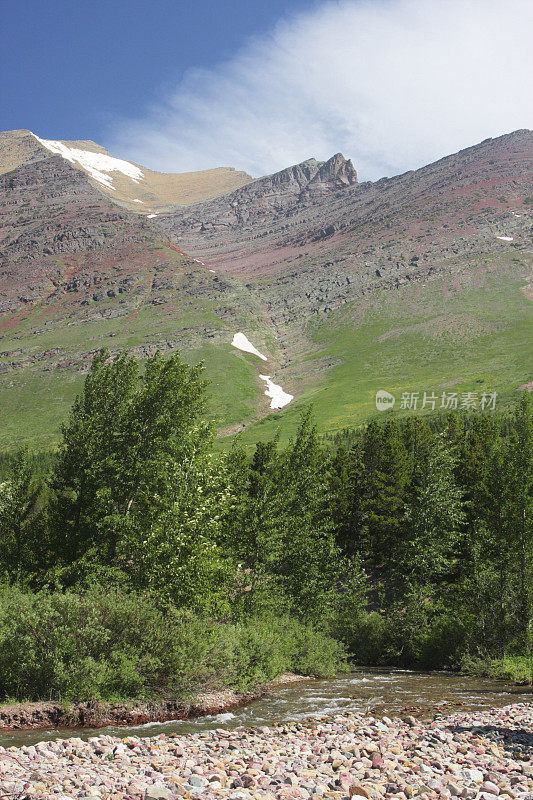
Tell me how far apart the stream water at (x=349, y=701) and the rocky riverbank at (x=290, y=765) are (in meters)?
1.75

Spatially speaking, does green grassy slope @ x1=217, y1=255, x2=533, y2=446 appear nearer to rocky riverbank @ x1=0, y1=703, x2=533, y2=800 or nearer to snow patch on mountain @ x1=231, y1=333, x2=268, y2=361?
snow patch on mountain @ x1=231, y1=333, x2=268, y2=361

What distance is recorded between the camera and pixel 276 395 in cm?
14600

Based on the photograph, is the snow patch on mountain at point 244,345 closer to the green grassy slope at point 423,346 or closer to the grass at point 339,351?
the grass at point 339,351

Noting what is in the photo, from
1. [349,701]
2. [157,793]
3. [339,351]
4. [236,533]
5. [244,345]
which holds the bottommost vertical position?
[349,701]

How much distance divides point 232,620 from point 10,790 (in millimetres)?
17001

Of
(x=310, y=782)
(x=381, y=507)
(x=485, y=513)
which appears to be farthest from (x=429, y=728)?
(x=381, y=507)

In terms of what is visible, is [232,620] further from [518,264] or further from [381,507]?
[518,264]

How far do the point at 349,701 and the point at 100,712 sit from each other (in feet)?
28.3

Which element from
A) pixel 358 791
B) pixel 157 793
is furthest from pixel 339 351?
pixel 157 793

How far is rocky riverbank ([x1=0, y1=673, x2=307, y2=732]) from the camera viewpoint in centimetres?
1343

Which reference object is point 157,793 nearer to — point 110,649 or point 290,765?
point 290,765

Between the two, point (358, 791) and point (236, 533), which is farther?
point (236, 533)

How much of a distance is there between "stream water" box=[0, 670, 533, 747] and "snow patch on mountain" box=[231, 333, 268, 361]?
501ft

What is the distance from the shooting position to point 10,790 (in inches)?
303
